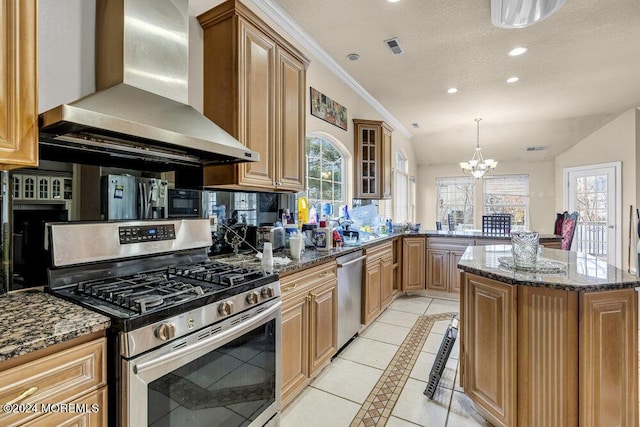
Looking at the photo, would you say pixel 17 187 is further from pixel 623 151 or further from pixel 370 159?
pixel 623 151

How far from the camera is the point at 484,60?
11.6ft

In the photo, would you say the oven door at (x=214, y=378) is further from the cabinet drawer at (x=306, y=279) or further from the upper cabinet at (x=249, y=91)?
the upper cabinet at (x=249, y=91)

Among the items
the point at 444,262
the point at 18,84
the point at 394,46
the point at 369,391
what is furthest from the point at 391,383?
the point at 394,46

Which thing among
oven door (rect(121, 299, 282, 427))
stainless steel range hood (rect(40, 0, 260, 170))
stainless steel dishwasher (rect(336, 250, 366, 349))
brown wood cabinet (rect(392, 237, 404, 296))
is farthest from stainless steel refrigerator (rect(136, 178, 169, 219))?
brown wood cabinet (rect(392, 237, 404, 296))

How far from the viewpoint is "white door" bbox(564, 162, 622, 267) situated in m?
5.69

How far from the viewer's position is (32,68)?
1.13 meters

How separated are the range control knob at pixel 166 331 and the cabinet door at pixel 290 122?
1353 mm

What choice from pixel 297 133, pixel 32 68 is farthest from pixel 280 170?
pixel 32 68

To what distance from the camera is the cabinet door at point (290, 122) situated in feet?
7.66

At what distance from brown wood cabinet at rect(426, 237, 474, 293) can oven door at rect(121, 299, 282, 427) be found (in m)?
3.33

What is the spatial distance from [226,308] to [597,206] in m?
7.63

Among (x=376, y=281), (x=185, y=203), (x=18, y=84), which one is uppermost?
(x=18, y=84)

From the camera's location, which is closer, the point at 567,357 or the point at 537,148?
the point at 567,357

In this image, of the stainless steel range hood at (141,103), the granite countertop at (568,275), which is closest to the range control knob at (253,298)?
the stainless steel range hood at (141,103)
